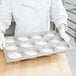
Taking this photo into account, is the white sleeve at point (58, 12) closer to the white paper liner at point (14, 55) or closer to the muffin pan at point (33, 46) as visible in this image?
the muffin pan at point (33, 46)

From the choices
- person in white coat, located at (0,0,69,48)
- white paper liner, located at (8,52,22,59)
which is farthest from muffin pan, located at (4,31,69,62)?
person in white coat, located at (0,0,69,48)

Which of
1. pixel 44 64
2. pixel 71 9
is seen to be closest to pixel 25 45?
pixel 44 64

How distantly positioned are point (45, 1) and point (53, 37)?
1.38ft

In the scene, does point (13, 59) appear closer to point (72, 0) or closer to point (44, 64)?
point (44, 64)

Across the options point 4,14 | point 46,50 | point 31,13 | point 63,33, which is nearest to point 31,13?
point 31,13

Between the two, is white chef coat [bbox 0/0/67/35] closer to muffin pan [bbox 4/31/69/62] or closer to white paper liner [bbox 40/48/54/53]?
muffin pan [bbox 4/31/69/62]

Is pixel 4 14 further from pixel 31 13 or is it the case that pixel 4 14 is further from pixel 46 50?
pixel 46 50

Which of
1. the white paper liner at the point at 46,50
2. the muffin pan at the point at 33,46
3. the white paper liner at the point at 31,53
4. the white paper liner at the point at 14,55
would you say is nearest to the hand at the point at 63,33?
the muffin pan at the point at 33,46

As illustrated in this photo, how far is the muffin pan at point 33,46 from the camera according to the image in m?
1.14

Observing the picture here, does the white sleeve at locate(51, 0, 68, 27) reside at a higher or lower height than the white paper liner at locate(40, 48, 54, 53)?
higher

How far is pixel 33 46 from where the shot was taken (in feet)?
4.07

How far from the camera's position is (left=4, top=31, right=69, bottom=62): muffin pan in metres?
1.14

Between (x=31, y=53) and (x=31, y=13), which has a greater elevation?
(x=31, y=13)

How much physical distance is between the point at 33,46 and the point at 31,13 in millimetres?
466
